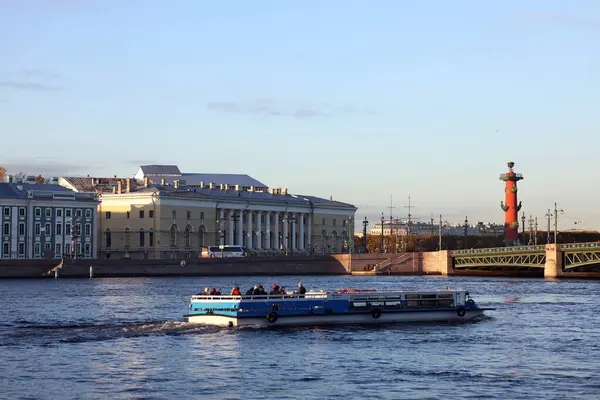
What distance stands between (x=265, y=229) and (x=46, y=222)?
36.9 metres

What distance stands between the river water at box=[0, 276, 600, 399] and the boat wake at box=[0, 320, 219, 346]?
4 centimetres

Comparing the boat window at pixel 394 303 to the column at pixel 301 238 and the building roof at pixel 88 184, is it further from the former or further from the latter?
the column at pixel 301 238

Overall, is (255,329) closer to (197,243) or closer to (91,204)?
(91,204)

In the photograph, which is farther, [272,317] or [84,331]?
[272,317]

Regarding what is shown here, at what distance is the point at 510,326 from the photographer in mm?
49312

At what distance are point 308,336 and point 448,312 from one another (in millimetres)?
8604

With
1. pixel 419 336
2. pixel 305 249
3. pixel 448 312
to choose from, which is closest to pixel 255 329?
pixel 419 336

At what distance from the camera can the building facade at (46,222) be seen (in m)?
112

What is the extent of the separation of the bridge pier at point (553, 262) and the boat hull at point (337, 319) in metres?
56.0

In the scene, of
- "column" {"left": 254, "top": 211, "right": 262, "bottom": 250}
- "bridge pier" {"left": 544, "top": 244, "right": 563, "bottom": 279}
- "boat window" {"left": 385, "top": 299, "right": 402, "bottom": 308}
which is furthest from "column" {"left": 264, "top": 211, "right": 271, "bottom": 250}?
"boat window" {"left": 385, "top": 299, "right": 402, "bottom": 308}

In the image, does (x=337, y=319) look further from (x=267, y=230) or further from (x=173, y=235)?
(x=267, y=230)

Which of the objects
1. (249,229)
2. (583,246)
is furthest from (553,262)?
(249,229)

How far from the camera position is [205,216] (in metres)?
135

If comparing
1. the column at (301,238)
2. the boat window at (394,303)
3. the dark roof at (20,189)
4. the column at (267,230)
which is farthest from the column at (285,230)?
the boat window at (394,303)
